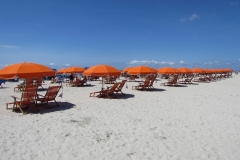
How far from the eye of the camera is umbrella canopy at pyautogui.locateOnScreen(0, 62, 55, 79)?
6.39 m

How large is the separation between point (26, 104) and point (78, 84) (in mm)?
8746

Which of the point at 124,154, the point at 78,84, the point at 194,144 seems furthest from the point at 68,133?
the point at 78,84

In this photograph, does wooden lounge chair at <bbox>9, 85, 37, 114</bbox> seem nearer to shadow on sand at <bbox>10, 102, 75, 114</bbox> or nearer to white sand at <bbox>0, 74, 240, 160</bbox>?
shadow on sand at <bbox>10, 102, 75, 114</bbox>

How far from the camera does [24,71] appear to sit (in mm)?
6480

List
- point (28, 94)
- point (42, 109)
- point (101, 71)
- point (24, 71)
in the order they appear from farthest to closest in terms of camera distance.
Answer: point (101, 71)
point (42, 109)
point (28, 94)
point (24, 71)

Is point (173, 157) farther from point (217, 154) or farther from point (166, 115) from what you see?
point (166, 115)

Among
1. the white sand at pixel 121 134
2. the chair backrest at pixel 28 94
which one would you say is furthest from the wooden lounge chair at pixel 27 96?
the white sand at pixel 121 134

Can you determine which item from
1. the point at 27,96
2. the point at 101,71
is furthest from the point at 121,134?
the point at 101,71

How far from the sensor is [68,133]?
187 inches

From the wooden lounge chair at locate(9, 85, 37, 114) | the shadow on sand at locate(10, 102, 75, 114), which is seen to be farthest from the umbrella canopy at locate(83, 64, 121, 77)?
the wooden lounge chair at locate(9, 85, 37, 114)

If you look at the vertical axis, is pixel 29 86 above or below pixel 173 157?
above

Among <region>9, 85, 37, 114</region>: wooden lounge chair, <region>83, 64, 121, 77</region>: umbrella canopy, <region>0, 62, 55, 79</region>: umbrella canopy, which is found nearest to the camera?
<region>0, 62, 55, 79</region>: umbrella canopy

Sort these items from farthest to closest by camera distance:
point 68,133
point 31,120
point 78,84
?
1. point 78,84
2. point 31,120
3. point 68,133

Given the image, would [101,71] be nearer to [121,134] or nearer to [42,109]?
[42,109]
